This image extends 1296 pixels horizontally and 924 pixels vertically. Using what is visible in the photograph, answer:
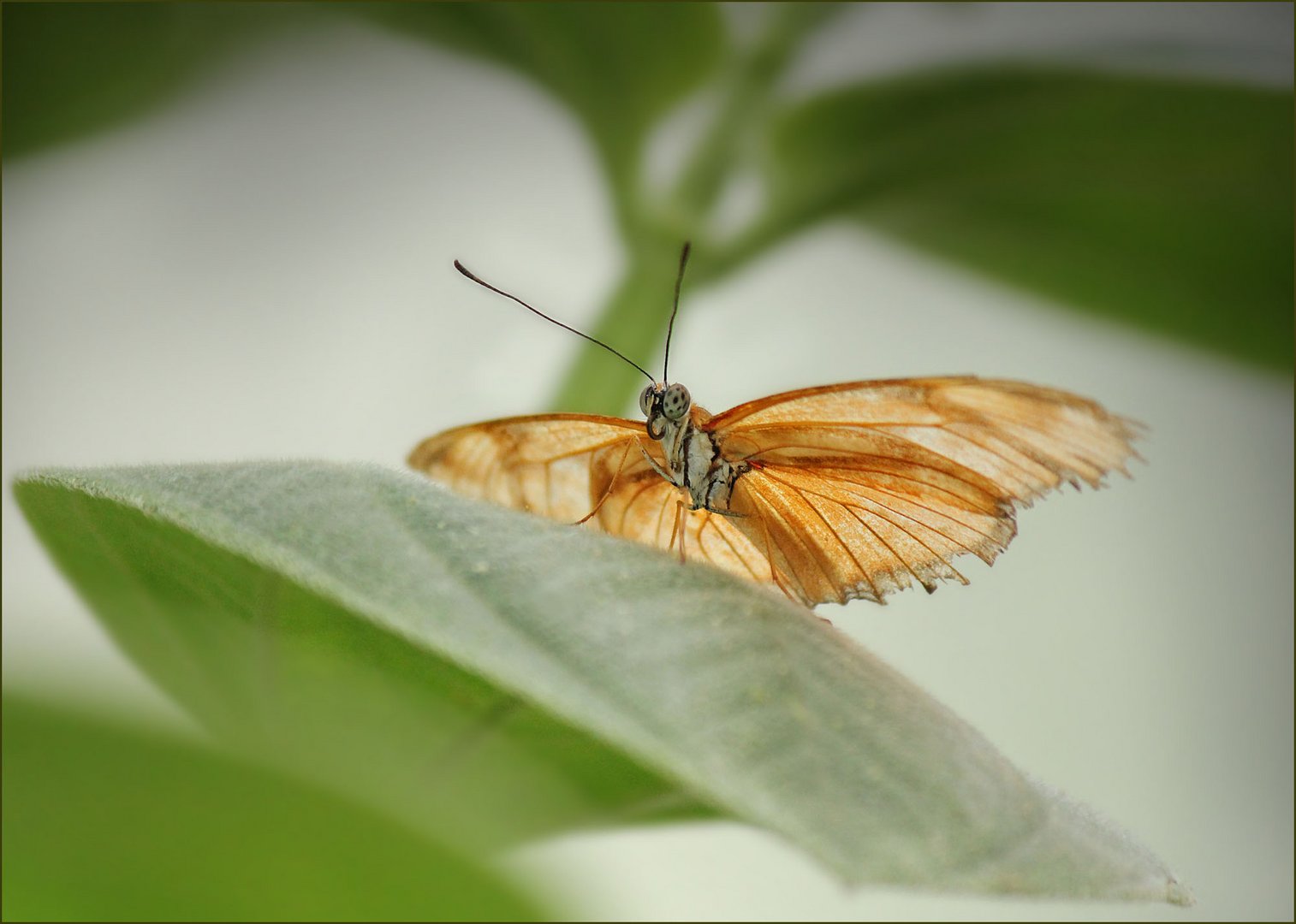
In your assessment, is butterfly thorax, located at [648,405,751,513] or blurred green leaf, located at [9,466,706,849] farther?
butterfly thorax, located at [648,405,751,513]

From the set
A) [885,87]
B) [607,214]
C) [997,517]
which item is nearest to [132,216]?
[607,214]

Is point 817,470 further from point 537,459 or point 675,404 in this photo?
point 537,459

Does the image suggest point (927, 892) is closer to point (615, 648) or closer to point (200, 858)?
point (615, 648)

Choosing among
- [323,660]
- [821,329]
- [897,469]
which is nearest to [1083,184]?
[821,329]

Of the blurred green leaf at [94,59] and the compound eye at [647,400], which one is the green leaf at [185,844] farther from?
the blurred green leaf at [94,59]

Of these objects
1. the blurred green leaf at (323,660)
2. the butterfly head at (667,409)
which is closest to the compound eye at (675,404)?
the butterfly head at (667,409)

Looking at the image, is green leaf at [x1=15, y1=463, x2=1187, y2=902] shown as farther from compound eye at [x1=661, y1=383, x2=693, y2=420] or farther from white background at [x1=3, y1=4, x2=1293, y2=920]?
white background at [x1=3, y1=4, x2=1293, y2=920]

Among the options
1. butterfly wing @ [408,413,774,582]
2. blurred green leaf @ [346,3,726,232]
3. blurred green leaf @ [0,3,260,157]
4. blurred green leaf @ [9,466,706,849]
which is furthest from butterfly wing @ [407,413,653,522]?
blurred green leaf @ [0,3,260,157]
